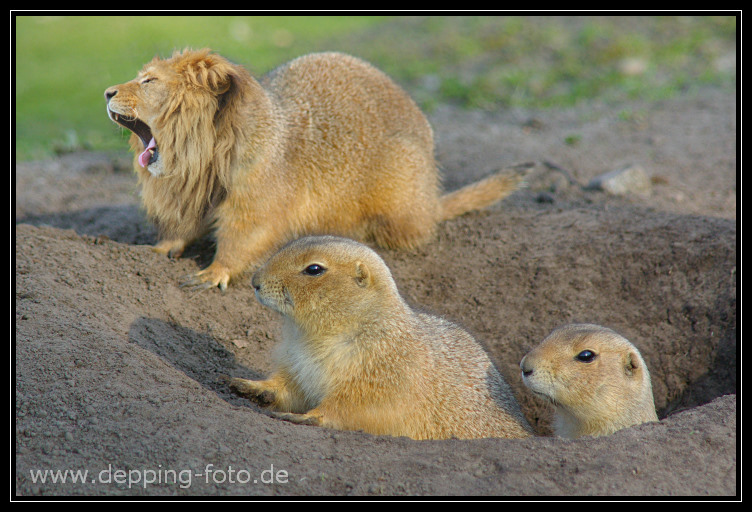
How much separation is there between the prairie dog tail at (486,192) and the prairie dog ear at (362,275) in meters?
3.04

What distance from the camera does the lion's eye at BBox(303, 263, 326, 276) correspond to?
4.43 metres

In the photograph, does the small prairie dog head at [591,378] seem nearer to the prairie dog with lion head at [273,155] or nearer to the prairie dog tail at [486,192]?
the prairie dog with lion head at [273,155]

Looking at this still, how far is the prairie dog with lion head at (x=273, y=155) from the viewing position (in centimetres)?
566

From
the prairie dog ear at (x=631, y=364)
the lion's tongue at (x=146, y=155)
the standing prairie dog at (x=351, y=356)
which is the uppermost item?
the lion's tongue at (x=146, y=155)

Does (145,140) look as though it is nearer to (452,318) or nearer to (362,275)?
(362,275)

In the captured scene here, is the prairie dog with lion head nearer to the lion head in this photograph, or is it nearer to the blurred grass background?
the lion head

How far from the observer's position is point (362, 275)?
4480 millimetres

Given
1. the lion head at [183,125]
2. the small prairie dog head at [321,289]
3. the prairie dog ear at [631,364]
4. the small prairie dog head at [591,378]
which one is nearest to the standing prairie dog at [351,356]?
the small prairie dog head at [321,289]

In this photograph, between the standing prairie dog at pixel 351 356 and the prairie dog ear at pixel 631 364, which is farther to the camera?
the prairie dog ear at pixel 631 364

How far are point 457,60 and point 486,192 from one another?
8.41 metres

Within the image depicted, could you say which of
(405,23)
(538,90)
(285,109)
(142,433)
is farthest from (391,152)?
(405,23)

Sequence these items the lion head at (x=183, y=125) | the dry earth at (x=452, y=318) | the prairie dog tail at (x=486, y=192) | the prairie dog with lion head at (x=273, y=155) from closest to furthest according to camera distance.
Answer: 1. the dry earth at (x=452, y=318)
2. the lion head at (x=183, y=125)
3. the prairie dog with lion head at (x=273, y=155)
4. the prairie dog tail at (x=486, y=192)

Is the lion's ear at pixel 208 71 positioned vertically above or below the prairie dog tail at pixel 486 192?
above

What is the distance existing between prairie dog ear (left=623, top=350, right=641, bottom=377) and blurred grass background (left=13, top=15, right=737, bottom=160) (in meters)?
7.61
